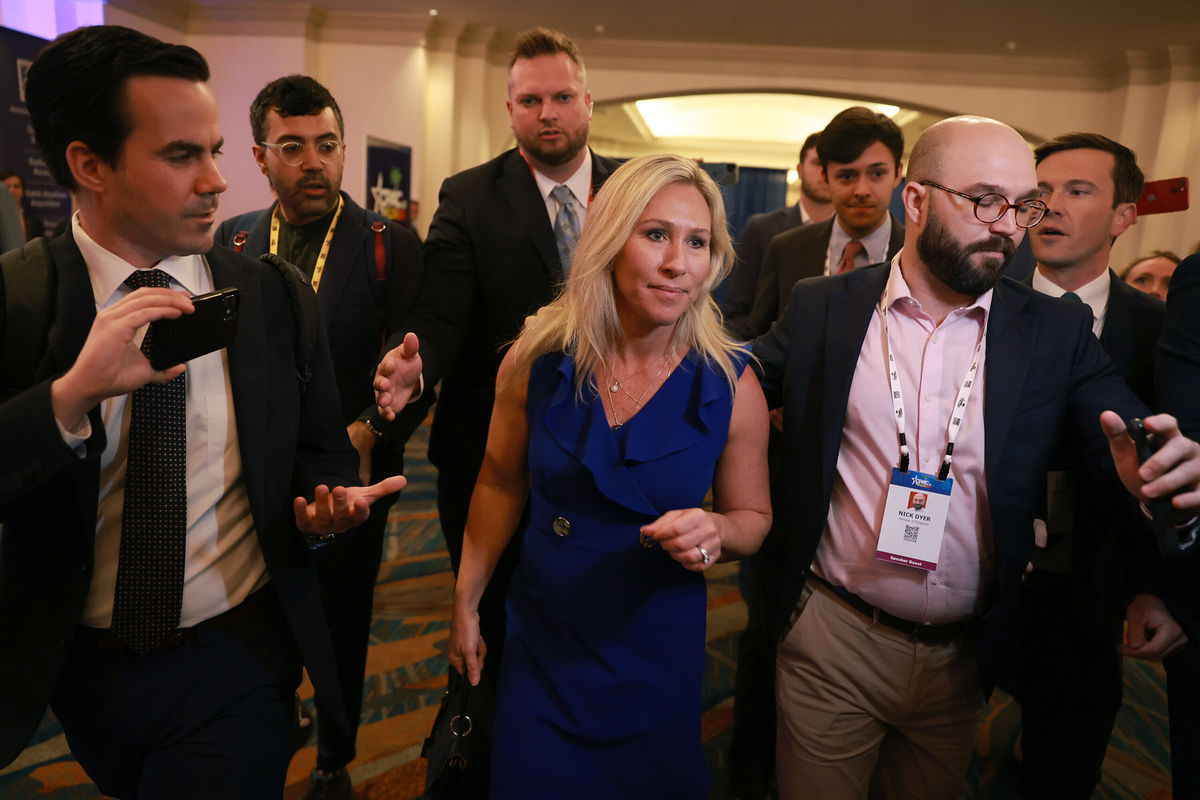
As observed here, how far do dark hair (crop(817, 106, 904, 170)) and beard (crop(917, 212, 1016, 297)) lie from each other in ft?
4.11

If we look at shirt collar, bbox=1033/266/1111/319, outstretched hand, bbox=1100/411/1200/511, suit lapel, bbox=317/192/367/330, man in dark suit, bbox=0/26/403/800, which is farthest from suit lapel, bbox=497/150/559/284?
outstretched hand, bbox=1100/411/1200/511

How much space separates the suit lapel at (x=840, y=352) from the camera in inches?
69.9

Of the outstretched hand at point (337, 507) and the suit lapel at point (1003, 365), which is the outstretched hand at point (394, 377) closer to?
the outstretched hand at point (337, 507)

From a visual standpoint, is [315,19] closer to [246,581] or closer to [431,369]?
[431,369]

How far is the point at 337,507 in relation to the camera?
4.74 ft

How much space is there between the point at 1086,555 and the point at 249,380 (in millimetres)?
1808

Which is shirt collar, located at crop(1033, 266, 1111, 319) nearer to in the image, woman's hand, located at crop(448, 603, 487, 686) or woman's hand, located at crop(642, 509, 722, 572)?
woman's hand, located at crop(642, 509, 722, 572)

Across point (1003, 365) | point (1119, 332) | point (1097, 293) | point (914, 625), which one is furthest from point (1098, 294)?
point (914, 625)

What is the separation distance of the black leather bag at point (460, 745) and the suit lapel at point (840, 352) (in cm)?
90

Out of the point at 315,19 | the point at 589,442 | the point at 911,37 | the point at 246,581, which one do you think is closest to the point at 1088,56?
the point at 911,37

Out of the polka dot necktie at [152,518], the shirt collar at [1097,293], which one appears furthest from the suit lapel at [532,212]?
the shirt collar at [1097,293]

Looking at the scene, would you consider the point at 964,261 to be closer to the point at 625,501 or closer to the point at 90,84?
the point at 625,501

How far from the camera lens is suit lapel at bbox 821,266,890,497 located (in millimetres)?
1776

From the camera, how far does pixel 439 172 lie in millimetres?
9477
